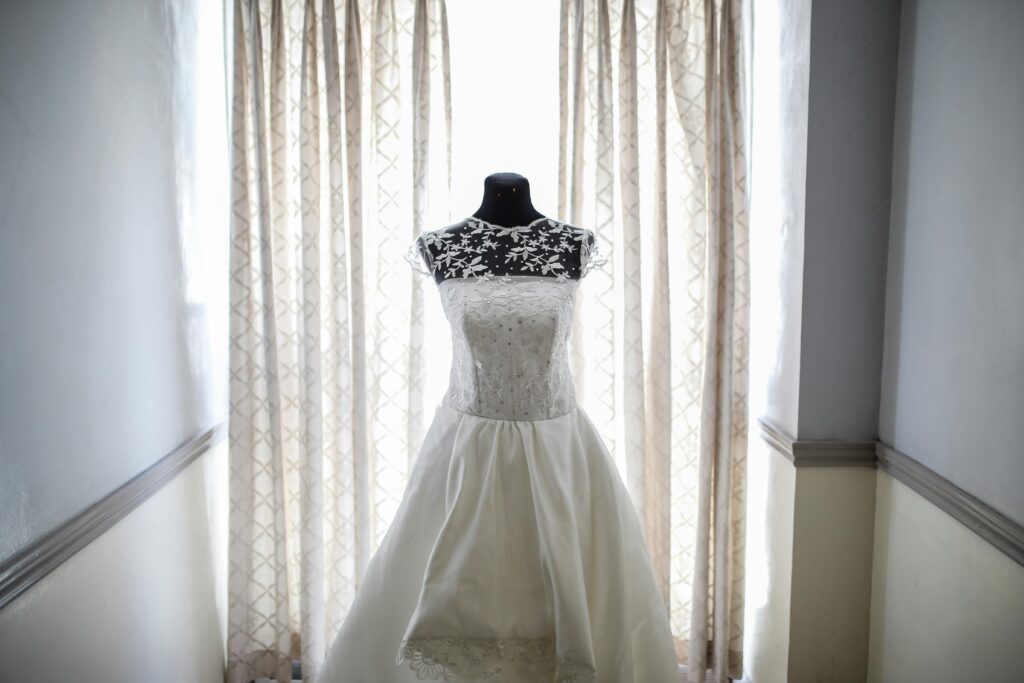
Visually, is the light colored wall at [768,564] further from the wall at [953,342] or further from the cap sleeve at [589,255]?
the cap sleeve at [589,255]

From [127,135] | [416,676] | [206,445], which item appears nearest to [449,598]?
[416,676]

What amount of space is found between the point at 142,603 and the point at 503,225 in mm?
1183

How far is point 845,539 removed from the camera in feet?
5.87

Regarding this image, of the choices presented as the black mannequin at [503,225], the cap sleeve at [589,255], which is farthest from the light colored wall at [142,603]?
the cap sleeve at [589,255]

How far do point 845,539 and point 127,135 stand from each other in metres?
2.03

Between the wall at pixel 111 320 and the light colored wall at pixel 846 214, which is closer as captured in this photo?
the wall at pixel 111 320

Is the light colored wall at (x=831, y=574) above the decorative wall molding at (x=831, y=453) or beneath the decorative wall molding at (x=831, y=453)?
beneath

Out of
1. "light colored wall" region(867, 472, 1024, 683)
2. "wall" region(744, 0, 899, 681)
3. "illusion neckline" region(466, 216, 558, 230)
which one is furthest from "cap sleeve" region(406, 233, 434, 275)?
"light colored wall" region(867, 472, 1024, 683)

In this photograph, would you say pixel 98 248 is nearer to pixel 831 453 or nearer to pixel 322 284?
pixel 322 284

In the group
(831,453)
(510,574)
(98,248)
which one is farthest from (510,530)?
(98,248)

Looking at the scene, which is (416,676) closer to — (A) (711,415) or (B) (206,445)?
(B) (206,445)

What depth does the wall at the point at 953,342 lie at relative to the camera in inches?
47.6

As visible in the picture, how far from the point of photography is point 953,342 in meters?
1.39

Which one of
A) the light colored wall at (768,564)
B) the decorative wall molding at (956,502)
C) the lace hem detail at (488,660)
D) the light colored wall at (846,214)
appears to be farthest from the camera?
the light colored wall at (768,564)
